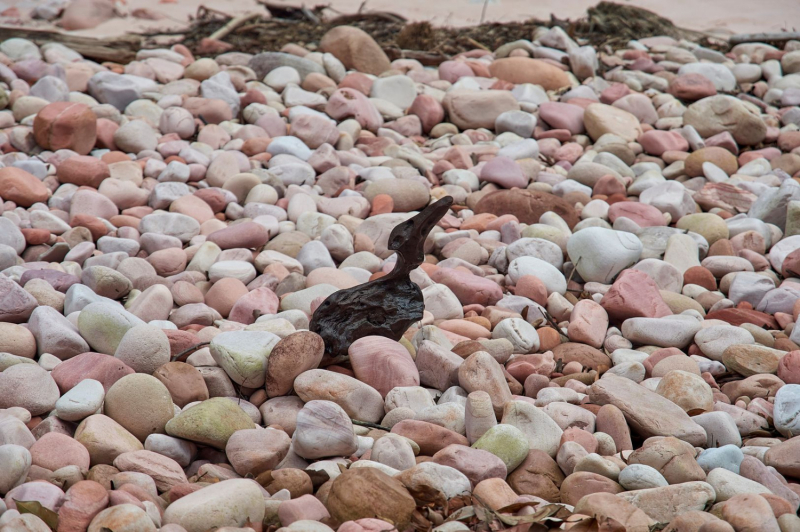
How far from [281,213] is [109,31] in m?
4.58

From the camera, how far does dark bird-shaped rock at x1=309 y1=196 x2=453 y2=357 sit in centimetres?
270

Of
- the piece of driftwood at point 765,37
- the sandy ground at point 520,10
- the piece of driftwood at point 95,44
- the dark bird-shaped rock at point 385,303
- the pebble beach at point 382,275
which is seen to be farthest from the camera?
the sandy ground at point 520,10

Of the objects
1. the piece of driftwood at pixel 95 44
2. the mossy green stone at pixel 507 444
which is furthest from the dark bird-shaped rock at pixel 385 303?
the piece of driftwood at pixel 95 44

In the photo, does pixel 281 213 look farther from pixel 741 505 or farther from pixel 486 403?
pixel 741 505

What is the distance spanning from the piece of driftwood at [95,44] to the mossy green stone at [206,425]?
428 centimetres

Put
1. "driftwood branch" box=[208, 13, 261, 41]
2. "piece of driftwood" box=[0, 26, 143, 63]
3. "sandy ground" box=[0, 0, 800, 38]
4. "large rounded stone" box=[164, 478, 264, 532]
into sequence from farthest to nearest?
"sandy ground" box=[0, 0, 800, 38], "driftwood branch" box=[208, 13, 261, 41], "piece of driftwood" box=[0, 26, 143, 63], "large rounded stone" box=[164, 478, 264, 532]

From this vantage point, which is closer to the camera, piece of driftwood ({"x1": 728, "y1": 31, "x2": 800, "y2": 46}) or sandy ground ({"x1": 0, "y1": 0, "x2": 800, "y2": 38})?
piece of driftwood ({"x1": 728, "y1": 31, "x2": 800, "y2": 46})

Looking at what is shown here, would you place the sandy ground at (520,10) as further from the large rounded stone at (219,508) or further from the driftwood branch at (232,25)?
the large rounded stone at (219,508)

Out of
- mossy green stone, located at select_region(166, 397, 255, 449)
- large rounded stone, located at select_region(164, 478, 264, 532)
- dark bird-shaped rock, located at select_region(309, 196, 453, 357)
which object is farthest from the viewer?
dark bird-shaped rock, located at select_region(309, 196, 453, 357)

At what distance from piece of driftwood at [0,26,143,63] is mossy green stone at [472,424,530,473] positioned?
15.3 feet

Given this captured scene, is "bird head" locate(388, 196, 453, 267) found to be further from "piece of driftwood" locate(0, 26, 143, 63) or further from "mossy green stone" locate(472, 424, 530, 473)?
"piece of driftwood" locate(0, 26, 143, 63)

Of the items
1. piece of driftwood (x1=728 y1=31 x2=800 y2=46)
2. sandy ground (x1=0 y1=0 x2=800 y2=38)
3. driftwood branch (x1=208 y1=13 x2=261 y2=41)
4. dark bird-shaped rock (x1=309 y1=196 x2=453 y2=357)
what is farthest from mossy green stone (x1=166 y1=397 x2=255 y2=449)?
piece of driftwood (x1=728 y1=31 x2=800 y2=46)

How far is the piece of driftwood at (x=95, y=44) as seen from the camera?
575 cm

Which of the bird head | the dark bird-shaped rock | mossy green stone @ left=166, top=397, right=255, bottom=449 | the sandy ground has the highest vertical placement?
the sandy ground
